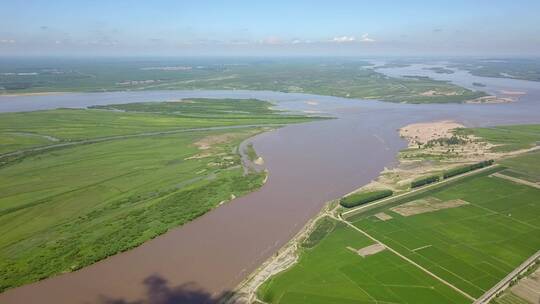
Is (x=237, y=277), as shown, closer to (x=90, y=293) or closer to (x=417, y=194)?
(x=90, y=293)

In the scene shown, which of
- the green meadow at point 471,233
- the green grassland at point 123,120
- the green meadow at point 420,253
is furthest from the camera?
the green grassland at point 123,120

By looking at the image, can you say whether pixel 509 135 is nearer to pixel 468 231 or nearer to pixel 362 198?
pixel 362 198

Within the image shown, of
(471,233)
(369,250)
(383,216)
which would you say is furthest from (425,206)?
(369,250)

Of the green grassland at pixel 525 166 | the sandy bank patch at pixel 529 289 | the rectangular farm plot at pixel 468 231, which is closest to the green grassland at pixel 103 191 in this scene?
the rectangular farm plot at pixel 468 231

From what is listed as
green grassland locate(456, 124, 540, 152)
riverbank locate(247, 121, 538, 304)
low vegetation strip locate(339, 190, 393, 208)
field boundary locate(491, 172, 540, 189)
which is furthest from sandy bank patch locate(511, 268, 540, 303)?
green grassland locate(456, 124, 540, 152)

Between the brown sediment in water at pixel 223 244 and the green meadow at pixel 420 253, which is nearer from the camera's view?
the green meadow at pixel 420 253

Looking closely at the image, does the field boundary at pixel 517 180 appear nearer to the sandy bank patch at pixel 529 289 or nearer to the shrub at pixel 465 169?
the shrub at pixel 465 169

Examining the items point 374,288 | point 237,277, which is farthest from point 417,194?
point 237,277
